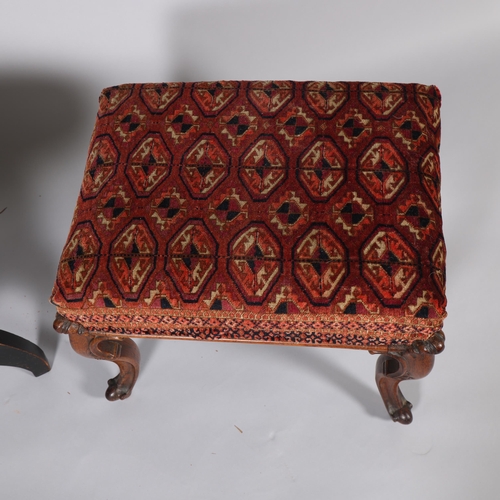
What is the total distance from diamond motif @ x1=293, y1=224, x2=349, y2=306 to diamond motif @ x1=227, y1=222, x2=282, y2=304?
35mm

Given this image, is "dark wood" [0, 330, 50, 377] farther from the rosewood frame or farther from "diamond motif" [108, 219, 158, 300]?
"diamond motif" [108, 219, 158, 300]

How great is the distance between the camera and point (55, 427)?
1274 millimetres

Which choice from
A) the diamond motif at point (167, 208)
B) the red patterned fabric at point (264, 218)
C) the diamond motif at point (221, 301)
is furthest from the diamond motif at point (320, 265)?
the diamond motif at point (167, 208)

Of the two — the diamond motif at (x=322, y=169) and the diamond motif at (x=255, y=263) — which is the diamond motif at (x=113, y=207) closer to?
the diamond motif at (x=255, y=263)

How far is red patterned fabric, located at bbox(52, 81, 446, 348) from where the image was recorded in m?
0.92

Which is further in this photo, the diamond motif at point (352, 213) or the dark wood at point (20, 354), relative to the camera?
the dark wood at point (20, 354)

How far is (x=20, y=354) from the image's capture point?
48.2 inches

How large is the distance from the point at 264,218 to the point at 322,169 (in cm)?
13

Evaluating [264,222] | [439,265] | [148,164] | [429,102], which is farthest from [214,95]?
[439,265]

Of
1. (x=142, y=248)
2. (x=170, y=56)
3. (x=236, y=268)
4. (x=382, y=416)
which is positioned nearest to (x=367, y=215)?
(x=236, y=268)

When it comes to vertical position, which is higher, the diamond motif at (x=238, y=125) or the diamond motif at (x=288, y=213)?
the diamond motif at (x=238, y=125)

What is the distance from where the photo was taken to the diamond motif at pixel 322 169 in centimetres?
98

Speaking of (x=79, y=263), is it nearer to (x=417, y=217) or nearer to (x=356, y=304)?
(x=356, y=304)

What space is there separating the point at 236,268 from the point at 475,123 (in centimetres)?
97
